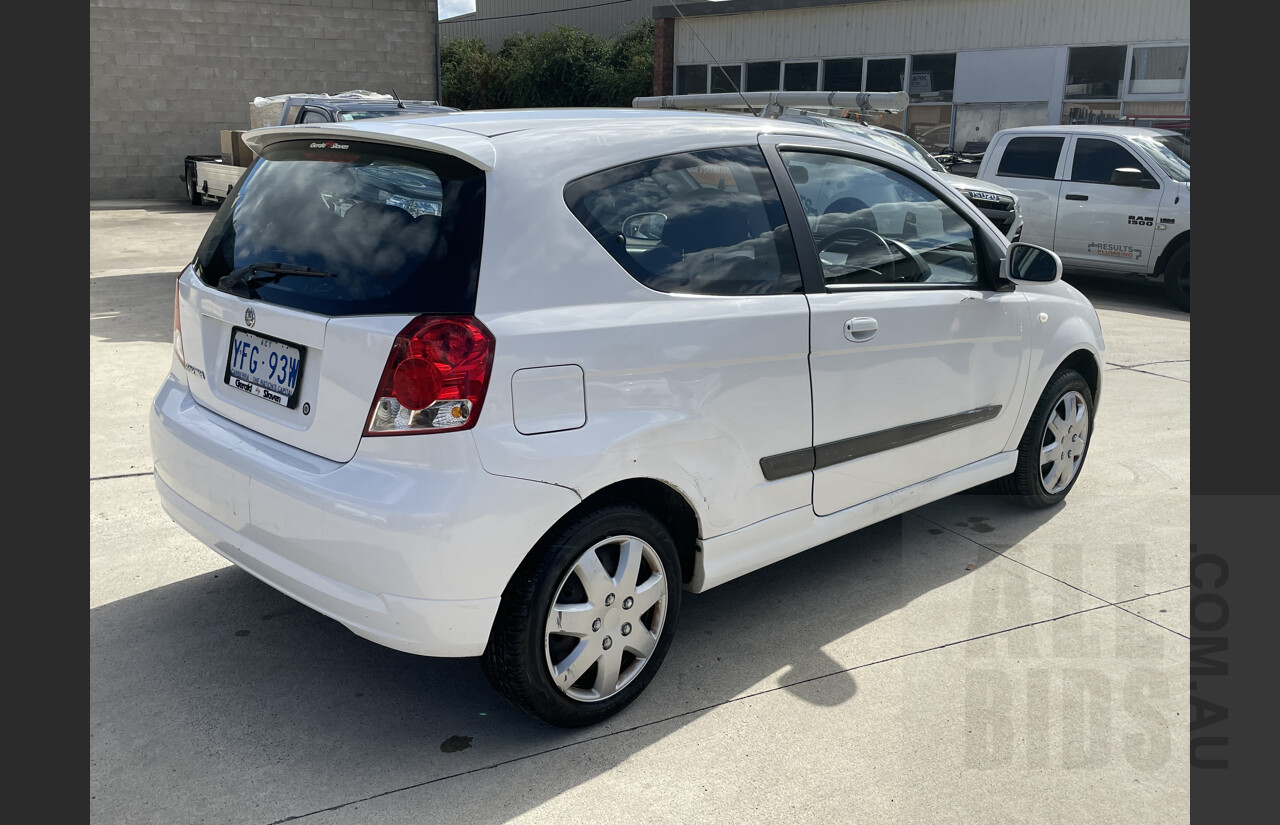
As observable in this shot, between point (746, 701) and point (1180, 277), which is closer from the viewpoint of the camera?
point (746, 701)

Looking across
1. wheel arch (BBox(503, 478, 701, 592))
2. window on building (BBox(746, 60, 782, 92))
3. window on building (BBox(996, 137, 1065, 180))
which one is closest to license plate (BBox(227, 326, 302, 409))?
wheel arch (BBox(503, 478, 701, 592))

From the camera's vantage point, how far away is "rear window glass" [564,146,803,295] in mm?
3020

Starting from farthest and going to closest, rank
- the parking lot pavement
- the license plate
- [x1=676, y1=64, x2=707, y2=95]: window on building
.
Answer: [x1=676, y1=64, x2=707, y2=95]: window on building → the license plate → the parking lot pavement

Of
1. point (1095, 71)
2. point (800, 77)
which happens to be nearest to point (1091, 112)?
point (1095, 71)

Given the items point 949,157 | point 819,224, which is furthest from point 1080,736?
point 949,157

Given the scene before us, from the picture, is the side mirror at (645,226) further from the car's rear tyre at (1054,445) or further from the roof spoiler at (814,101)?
the roof spoiler at (814,101)

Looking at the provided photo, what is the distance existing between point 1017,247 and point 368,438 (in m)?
2.88

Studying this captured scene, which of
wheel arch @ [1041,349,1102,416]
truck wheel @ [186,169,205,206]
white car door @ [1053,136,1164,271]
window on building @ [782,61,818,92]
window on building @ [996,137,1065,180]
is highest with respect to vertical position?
window on building @ [782,61,818,92]

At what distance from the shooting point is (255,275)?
3.12 m

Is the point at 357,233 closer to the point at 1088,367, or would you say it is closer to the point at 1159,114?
the point at 1088,367

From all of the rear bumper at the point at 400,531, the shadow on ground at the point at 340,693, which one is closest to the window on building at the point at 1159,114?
the shadow on ground at the point at 340,693

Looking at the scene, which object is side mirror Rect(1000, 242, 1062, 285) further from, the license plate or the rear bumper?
the license plate

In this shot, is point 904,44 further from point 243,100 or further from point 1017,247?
point 1017,247

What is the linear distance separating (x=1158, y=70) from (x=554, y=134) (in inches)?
704
